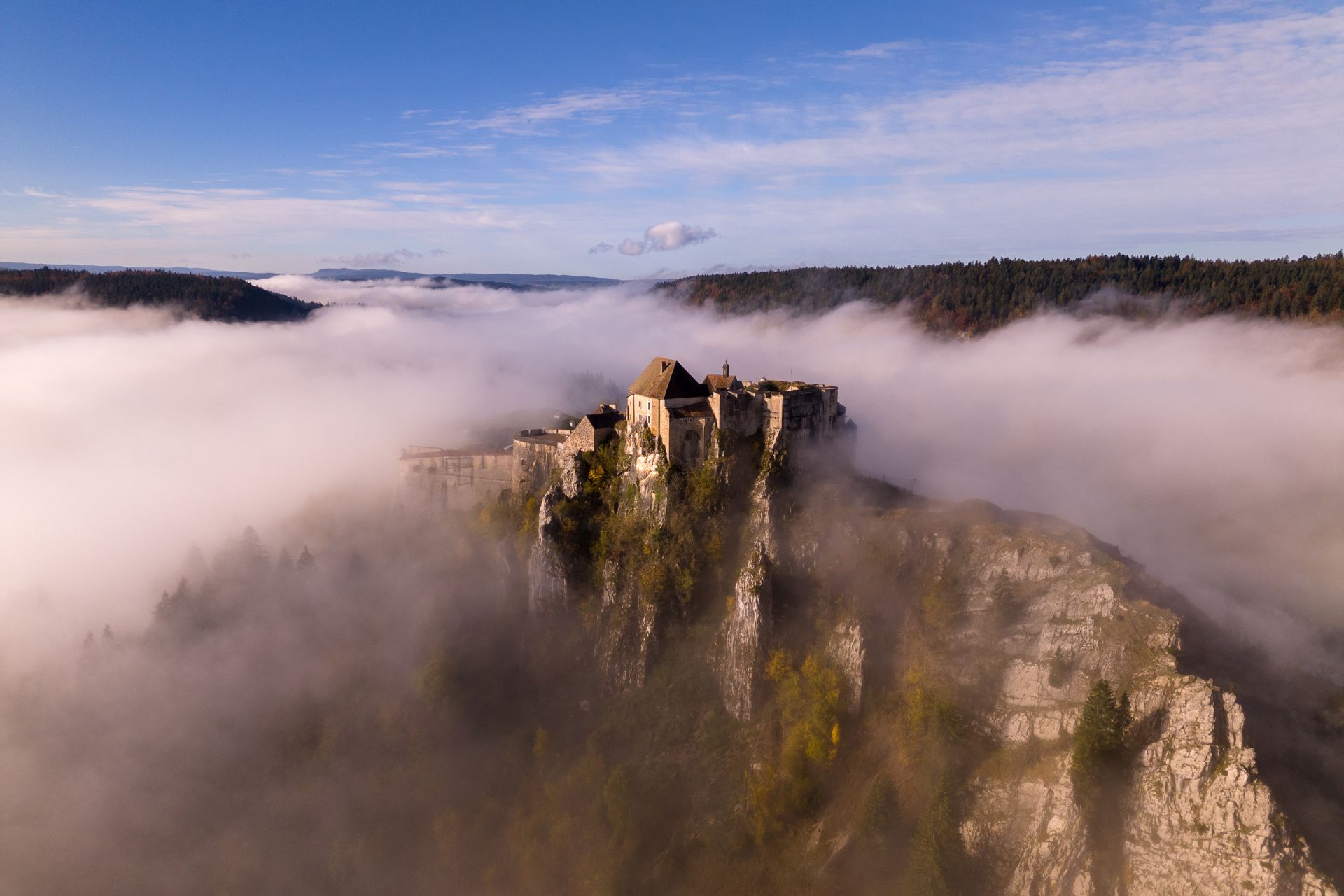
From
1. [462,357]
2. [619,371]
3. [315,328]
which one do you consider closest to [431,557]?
[619,371]

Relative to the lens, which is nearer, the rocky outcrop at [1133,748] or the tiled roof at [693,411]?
the rocky outcrop at [1133,748]

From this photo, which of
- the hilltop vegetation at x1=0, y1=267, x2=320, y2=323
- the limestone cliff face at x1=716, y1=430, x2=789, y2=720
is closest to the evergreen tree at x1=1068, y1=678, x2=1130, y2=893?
the limestone cliff face at x1=716, y1=430, x2=789, y2=720

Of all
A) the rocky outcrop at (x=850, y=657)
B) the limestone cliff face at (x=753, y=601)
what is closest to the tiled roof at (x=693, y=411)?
the limestone cliff face at (x=753, y=601)

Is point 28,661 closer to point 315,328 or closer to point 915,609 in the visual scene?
point 915,609

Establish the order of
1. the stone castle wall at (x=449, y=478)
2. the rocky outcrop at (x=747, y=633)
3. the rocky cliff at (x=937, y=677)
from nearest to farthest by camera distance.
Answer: the rocky cliff at (x=937, y=677) < the rocky outcrop at (x=747, y=633) < the stone castle wall at (x=449, y=478)

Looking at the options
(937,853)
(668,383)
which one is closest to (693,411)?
(668,383)

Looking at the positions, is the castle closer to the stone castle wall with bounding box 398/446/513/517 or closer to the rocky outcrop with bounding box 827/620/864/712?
A: the stone castle wall with bounding box 398/446/513/517

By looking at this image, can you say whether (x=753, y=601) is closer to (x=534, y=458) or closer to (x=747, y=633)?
(x=747, y=633)

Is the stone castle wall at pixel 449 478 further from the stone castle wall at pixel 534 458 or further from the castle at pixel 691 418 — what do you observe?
the castle at pixel 691 418
